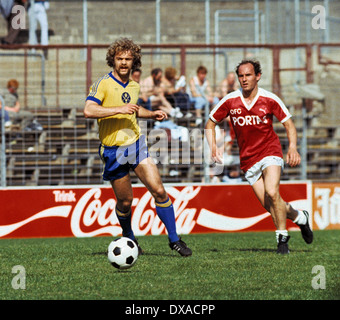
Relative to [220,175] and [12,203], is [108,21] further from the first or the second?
[12,203]

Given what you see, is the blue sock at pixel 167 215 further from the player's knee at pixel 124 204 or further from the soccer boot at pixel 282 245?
the soccer boot at pixel 282 245

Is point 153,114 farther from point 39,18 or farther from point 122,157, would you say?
point 39,18

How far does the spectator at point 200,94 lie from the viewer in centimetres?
1333

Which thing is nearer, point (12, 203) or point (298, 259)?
point (298, 259)

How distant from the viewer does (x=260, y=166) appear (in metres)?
8.88

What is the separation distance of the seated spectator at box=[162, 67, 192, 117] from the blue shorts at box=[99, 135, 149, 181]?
5186mm

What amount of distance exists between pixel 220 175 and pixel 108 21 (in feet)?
21.4

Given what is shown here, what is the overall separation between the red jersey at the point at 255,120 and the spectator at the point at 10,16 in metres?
8.84

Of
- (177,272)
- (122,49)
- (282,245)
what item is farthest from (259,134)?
(177,272)

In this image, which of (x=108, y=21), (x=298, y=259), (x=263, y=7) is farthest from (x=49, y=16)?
(x=298, y=259)

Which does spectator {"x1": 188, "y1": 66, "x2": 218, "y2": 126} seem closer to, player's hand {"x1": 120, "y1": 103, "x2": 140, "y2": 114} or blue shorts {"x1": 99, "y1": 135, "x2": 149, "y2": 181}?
blue shorts {"x1": 99, "y1": 135, "x2": 149, "y2": 181}

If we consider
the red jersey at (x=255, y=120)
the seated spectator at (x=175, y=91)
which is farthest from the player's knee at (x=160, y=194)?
the seated spectator at (x=175, y=91)

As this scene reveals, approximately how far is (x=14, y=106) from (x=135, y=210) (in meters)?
3.38
